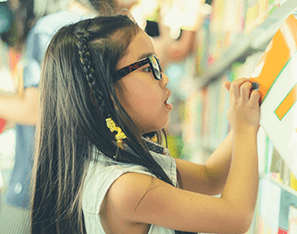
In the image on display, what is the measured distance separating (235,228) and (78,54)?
1.88ft

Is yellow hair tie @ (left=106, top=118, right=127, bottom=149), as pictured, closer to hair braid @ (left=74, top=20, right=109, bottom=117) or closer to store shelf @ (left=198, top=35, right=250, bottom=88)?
hair braid @ (left=74, top=20, right=109, bottom=117)

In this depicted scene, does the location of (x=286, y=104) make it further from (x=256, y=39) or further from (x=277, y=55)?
(x=256, y=39)

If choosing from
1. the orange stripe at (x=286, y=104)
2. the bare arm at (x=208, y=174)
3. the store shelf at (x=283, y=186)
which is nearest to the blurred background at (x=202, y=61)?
the store shelf at (x=283, y=186)

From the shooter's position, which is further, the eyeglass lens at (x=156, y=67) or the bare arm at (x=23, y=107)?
the bare arm at (x=23, y=107)

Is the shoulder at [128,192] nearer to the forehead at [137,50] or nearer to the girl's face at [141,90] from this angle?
the girl's face at [141,90]

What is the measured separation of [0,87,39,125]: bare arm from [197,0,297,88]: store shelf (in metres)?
0.90

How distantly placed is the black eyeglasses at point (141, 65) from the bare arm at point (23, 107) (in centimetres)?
52

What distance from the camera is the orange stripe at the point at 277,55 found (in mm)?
486

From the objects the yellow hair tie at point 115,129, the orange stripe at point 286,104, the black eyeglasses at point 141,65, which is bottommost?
the yellow hair tie at point 115,129

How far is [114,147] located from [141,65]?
0.23 m

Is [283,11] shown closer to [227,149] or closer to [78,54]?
[227,149]

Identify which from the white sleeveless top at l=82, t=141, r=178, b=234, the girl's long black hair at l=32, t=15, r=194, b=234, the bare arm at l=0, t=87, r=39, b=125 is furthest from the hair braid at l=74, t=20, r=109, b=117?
the bare arm at l=0, t=87, r=39, b=125

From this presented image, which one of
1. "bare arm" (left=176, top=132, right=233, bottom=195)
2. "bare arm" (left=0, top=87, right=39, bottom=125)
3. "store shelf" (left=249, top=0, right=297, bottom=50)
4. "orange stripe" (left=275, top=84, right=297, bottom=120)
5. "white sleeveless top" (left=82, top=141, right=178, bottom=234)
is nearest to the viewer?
"orange stripe" (left=275, top=84, right=297, bottom=120)

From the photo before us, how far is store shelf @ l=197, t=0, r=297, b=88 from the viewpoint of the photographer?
71cm
